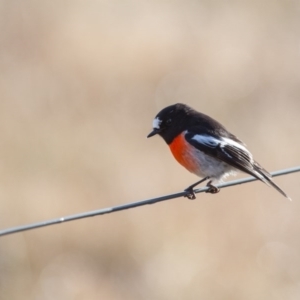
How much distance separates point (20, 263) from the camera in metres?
9.18

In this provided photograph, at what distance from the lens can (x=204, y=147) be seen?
20.7 ft

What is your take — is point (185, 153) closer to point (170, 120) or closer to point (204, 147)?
point (204, 147)

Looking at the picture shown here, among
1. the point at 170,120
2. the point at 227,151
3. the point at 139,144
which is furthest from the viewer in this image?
the point at 139,144

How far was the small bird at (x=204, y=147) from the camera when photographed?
6.24 meters

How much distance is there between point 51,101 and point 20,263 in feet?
13.1

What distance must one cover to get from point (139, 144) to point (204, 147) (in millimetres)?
5703

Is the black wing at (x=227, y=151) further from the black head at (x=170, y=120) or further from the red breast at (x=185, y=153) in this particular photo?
the black head at (x=170, y=120)

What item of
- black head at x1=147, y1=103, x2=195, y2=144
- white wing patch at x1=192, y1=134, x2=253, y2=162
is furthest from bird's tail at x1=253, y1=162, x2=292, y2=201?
black head at x1=147, y1=103, x2=195, y2=144

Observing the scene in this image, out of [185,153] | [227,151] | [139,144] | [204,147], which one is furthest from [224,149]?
[139,144]

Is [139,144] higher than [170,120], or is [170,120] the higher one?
[139,144]

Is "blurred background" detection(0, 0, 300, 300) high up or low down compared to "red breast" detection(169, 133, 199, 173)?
up

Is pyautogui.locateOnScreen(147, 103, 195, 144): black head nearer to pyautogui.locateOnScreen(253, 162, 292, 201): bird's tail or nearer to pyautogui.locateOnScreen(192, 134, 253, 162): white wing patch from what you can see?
pyautogui.locateOnScreen(192, 134, 253, 162): white wing patch

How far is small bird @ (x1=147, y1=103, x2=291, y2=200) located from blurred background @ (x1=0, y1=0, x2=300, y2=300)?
330 cm

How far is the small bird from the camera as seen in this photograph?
20.5ft
